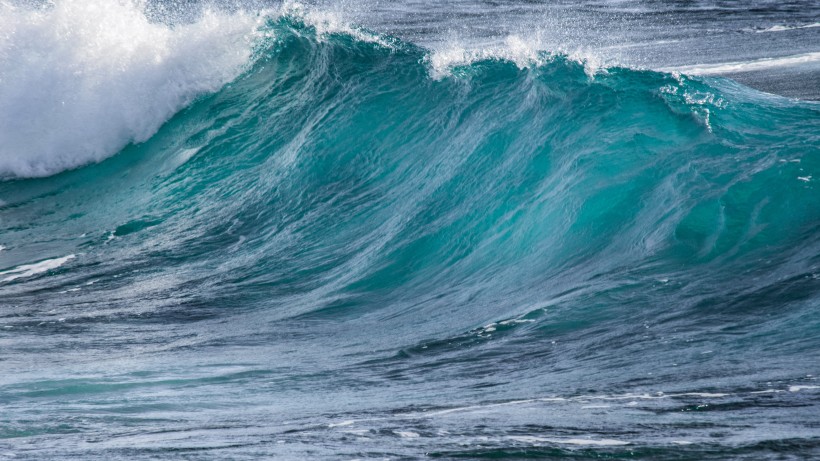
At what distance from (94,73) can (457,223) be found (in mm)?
6771

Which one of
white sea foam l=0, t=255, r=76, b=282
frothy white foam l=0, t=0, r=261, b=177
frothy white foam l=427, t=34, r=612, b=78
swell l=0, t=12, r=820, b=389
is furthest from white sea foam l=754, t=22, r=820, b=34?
white sea foam l=0, t=255, r=76, b=282

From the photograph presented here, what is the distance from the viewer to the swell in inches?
203

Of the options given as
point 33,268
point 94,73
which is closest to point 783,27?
point 94,73

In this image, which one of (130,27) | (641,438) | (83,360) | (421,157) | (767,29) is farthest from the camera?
(767,29)

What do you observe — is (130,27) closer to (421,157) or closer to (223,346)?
(421,157)

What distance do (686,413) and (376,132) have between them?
6687mm

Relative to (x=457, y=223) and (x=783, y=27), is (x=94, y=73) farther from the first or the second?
(x=783, y=27)

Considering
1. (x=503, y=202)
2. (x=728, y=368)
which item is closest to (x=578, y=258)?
(x=503, y=202)

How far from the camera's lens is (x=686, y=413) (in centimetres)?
357

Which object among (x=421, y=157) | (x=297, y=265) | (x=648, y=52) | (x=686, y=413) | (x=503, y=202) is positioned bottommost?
(x=686, y=413)

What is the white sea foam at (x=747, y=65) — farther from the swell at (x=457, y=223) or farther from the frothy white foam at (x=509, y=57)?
the swell at (x=457, y=223)

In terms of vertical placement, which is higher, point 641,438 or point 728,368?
point 728,368

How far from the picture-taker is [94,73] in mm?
11891

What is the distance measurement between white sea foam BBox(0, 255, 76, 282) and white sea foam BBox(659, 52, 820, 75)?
10715mm
